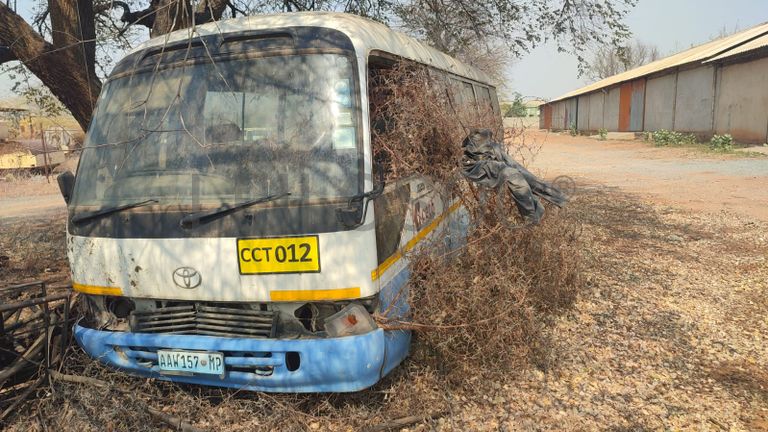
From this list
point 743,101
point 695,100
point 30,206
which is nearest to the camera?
point 30,206

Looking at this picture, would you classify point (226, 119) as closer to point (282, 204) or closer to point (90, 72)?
point (282, 204)

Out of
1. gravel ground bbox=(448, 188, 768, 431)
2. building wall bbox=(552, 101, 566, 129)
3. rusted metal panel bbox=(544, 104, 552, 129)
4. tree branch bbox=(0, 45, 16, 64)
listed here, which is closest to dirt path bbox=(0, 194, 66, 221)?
tree branch bbox=(0, 45, 16, 64)

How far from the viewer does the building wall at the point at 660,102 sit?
89.8ft

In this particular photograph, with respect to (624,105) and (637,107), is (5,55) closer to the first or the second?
(637,107)

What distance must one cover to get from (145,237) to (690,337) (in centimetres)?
415

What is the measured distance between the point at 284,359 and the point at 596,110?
40577 millimetres

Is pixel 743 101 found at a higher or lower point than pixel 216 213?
higher

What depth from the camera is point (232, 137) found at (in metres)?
3.37

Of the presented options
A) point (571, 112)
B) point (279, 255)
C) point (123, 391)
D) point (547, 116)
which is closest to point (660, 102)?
point (571, 112)

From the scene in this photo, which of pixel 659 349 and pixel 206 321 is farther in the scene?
pixel 659 349

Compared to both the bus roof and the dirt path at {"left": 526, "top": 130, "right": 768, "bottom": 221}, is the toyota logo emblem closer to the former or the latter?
the bus roof

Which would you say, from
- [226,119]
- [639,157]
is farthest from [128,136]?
[639,157]

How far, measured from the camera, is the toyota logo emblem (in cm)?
318

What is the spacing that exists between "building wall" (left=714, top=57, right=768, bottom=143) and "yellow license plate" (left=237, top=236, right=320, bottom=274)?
22120 mm
